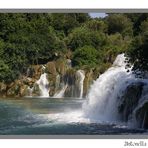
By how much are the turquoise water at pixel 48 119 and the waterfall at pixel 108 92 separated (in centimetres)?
15

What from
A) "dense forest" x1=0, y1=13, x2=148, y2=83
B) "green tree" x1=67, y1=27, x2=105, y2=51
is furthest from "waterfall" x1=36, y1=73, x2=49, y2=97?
"green tree" x1=67, y1=27, x2=105, y2=51

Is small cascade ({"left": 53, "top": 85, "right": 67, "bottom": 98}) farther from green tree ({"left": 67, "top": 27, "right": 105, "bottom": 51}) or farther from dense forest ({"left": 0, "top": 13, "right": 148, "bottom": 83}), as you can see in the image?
green tree ({"left": 67, "top": 27, "right": 105, "bottom": 51})

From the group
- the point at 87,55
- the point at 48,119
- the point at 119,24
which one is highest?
the point at 119,24

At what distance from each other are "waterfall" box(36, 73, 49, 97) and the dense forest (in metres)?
0.21

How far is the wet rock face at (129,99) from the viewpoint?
12461 millimetres

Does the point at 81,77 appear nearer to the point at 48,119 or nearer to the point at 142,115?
the point at 48,119

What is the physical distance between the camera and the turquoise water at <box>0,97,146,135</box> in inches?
478

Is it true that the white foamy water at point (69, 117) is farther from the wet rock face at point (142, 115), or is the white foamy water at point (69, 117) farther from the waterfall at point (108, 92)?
the wet rock face at point (142, 115)

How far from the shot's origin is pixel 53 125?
12.2 metres

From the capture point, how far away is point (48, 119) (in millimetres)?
12320

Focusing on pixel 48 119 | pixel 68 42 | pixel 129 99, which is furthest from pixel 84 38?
pixel 48 119

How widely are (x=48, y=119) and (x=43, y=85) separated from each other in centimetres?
45

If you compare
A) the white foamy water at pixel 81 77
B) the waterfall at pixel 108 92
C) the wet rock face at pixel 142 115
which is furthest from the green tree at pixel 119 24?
the wet rock face at pixel 142 115
